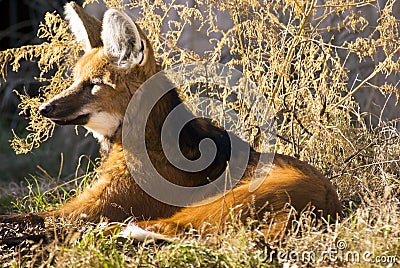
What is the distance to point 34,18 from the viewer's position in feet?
28.0

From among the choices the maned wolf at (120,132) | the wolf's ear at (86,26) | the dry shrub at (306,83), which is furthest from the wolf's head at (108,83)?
the dry shrub at (306,83)

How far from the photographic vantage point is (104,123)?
13.1ft

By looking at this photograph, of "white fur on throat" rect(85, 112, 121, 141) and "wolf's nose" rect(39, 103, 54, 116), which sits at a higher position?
"wolf's nose" rect(39, 103, 54, 116)

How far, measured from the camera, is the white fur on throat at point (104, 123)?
3.96m

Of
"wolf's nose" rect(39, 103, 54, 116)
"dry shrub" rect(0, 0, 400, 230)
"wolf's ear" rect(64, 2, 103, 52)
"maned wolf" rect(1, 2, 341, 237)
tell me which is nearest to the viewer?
"maned wolf" rect(1, 2, 341, 237)

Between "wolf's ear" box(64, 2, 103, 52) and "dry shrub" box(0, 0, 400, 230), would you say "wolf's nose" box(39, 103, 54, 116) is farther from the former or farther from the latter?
"dry shrub" box(0, 0, 400, 230)

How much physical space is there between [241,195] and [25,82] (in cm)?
496

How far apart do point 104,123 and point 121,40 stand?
0.50 m

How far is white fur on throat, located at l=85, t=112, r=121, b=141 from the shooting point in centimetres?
396

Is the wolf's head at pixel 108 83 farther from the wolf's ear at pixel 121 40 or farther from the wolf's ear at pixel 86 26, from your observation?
the wolf's ear at pixel 86 26

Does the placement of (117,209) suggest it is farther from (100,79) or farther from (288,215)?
(288,215)

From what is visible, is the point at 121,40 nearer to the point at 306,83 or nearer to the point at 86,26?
the point at 86,26

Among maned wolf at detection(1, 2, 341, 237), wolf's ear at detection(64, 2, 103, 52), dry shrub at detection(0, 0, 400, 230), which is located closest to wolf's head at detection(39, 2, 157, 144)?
maned wolf at detection(1, 2, 341, 237)

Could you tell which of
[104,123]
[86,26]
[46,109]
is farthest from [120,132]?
[86,26]
